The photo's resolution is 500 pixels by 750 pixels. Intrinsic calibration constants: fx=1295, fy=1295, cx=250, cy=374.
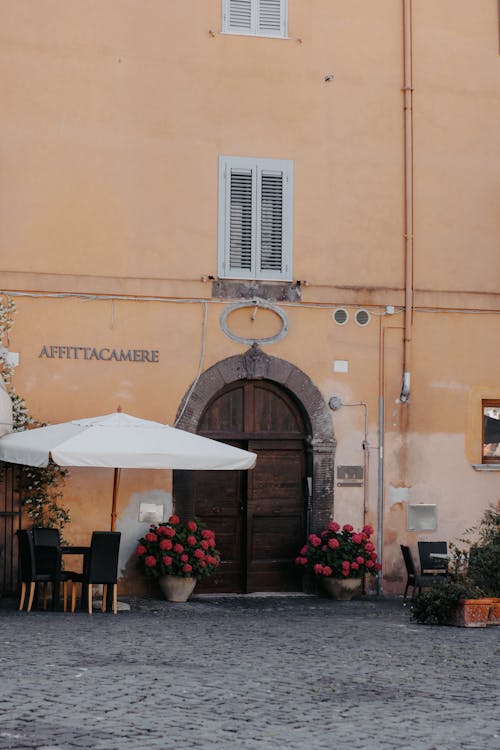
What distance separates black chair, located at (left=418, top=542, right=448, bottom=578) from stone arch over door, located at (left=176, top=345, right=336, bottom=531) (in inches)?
48.7

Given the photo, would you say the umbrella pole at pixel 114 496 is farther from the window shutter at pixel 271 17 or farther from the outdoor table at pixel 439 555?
the window shutter at pixel 271 17

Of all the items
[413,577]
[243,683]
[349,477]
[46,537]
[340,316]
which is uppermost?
[340,316]

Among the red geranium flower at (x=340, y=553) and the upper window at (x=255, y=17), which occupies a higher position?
the upper window at (x=255, y=17)

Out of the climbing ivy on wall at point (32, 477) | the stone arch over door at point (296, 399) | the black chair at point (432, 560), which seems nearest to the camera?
the climbing ivy on wall at point (32, 477)

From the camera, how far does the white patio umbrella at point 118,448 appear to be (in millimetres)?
12922

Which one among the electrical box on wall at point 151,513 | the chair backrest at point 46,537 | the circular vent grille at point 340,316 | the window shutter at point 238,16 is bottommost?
the chair backrest at point 46,537

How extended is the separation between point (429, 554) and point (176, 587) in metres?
3.08

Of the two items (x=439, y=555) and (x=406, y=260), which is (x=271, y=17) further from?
(x=439, y=555)

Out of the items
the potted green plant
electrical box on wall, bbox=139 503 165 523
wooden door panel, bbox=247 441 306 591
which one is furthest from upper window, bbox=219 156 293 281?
the potted green plant

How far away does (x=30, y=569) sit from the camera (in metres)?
13.4

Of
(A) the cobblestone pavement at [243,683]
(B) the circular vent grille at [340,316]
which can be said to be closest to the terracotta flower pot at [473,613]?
(A) the cobblestone pavement at [243,683]

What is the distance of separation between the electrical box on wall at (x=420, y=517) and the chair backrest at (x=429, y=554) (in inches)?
23.7

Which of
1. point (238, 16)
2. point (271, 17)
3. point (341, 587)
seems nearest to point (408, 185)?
point (271, 17)

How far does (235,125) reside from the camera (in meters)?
15.9
